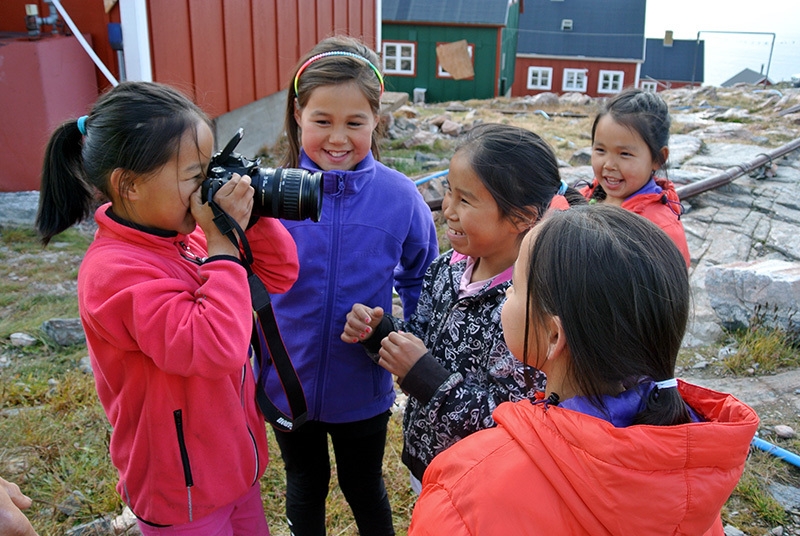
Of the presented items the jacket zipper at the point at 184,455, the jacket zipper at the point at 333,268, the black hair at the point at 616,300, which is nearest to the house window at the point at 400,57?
the jacket zipper at the point at 333,268

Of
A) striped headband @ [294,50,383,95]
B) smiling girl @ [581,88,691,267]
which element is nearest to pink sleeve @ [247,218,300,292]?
striped headband @ [294,50,383,95]

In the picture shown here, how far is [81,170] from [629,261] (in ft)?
4.53

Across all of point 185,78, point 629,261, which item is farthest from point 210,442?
point 185,78

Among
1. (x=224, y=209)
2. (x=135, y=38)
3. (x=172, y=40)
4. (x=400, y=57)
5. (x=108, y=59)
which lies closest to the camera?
(x=224, y=209)

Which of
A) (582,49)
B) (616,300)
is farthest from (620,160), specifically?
(582,49)

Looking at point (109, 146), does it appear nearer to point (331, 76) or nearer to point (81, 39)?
point (331, 76)

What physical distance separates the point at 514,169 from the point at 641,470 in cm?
94

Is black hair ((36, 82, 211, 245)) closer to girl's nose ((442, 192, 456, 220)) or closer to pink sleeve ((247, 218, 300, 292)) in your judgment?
pink sleeve ((247, 218, 300, 292))

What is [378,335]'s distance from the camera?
1946 mm

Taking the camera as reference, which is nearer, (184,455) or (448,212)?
(184,455)

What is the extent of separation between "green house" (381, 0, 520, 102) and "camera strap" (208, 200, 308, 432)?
20.4m

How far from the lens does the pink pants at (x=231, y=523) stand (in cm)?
166

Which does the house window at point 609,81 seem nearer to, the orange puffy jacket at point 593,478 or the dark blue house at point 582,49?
the dark blue house at point 582,49

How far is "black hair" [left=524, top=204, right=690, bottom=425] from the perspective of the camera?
1.10 m
